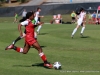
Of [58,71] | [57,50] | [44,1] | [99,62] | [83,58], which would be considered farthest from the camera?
[44,1]

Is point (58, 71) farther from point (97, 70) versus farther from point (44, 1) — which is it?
point (44, 1)

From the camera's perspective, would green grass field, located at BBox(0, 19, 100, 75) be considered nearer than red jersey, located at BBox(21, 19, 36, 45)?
Yes

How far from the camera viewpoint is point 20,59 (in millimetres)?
16156

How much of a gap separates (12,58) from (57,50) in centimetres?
379

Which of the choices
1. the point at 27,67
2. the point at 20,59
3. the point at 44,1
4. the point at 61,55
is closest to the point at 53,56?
the point at 61,55

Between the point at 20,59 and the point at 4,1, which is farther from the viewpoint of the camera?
the point at 4,1

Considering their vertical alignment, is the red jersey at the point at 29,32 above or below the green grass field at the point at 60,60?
above

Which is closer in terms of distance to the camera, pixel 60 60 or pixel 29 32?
pixel 29 32

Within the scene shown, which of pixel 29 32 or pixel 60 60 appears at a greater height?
pixel 29 32

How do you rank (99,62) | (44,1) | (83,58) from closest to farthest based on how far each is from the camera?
1. (99,62)
2. (83,58)
3. (44,1)

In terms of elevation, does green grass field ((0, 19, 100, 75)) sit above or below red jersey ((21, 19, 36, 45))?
below

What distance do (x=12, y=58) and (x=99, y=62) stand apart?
3719mm

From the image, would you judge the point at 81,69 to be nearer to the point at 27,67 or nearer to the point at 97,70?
the point at 97,70

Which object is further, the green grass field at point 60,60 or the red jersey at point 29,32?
the red jersey at point 29,32
